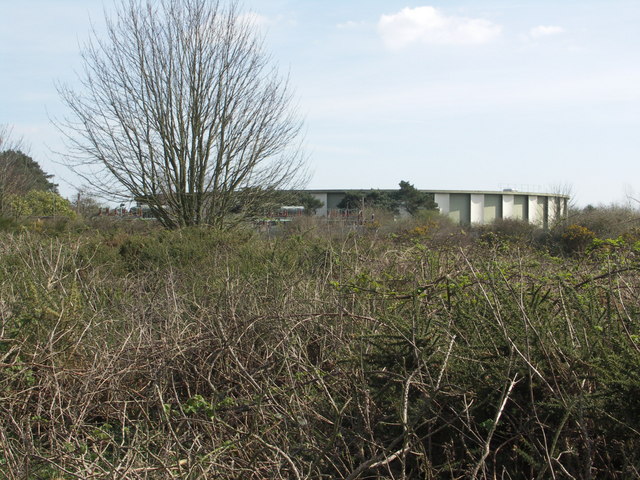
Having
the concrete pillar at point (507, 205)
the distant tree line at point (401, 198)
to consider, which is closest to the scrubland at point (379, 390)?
the distant tree line at point (401, 198)

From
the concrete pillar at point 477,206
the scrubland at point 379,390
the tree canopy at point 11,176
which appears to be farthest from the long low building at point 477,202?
the scrubland at point 379,390

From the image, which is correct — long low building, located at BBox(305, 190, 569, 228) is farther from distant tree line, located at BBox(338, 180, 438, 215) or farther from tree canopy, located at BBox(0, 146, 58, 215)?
tree canopy, located at BBox(0, 146, 58, 215)

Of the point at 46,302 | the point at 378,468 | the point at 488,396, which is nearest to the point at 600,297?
the point at 488,396

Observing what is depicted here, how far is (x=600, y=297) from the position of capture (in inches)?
154

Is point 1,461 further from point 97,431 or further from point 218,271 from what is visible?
point 218,271

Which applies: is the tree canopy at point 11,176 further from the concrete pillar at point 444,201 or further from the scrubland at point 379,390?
the concrete pillar at point 444,201

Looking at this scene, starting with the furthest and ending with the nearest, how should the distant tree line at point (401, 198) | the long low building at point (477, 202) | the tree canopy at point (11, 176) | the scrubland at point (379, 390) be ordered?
the long low building at point (477, 202), the distant tree line at point (401, 198), the tree canopy at point (11, 176), the scrubland at point (379, 390)


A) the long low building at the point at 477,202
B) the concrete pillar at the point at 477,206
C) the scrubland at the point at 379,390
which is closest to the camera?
the scrubland at the point at 379,390

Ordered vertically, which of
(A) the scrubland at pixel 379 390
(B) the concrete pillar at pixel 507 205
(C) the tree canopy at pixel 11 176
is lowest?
(A) the scrubland at pixel 379 390

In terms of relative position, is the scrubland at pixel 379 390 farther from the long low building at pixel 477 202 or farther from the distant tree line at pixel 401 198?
the long low building at pixel 477 202

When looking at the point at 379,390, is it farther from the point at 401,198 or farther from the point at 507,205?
the point at 507,205

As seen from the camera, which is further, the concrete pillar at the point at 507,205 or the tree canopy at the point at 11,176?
the concrete pillar at the point at 507,205

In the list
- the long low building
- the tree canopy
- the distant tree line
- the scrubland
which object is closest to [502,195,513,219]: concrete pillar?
the long low building

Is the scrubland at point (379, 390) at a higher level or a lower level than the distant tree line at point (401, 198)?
lower
